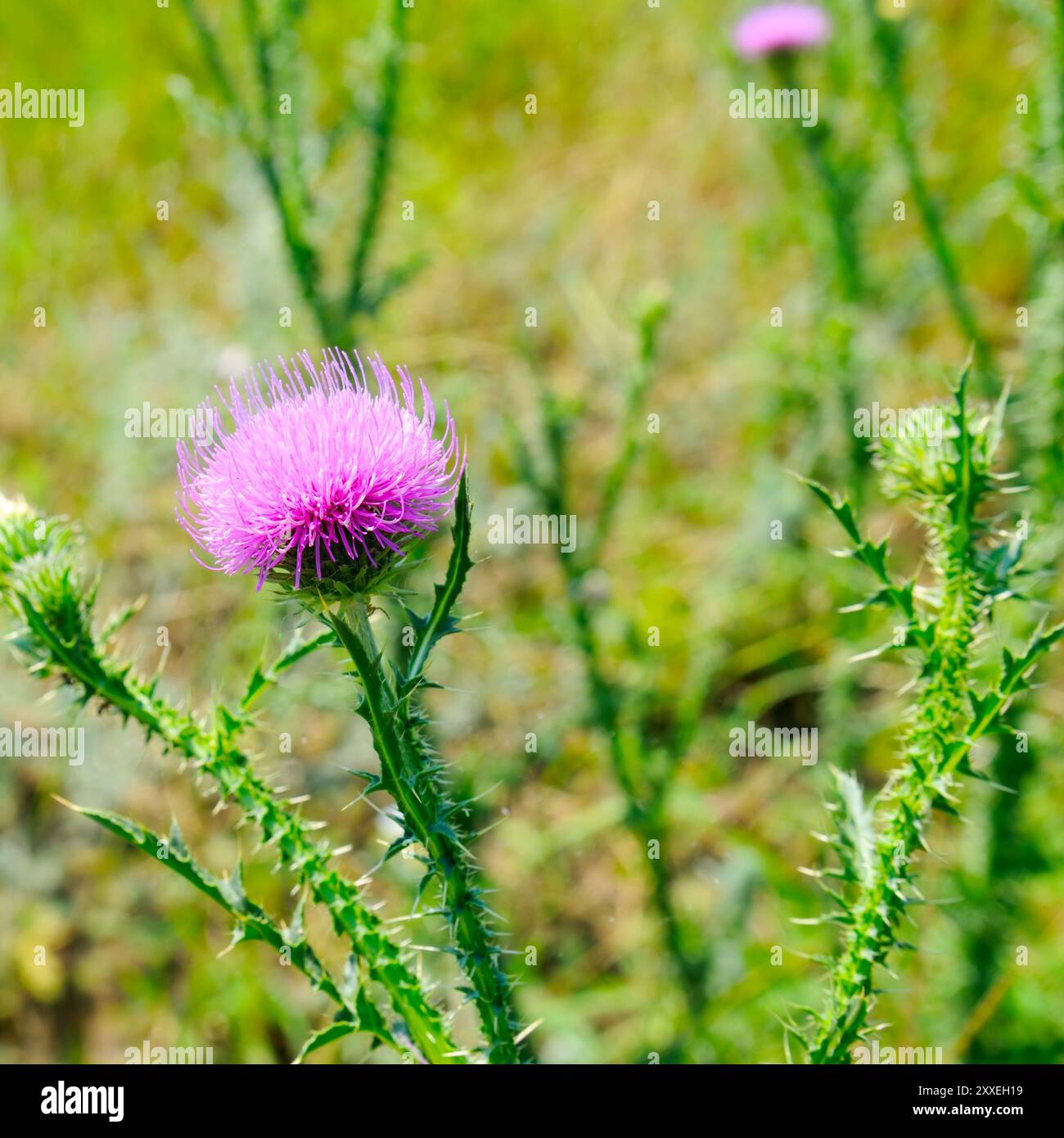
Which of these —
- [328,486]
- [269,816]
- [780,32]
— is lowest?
[269,816]

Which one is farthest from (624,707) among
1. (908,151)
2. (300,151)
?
(908,151)

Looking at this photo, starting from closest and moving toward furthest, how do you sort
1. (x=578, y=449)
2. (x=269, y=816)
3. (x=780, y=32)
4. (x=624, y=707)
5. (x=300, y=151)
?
1. (x=269, y=816)
2. (x=300, y=151)
3. (x=624, y=707)
4. (x=780, y=32)
5. (x=578, y=449)

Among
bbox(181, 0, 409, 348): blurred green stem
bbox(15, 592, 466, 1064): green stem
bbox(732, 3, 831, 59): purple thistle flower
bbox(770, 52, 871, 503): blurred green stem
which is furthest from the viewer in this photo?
bbox(732, 3, 831, 59): purple thistle flower

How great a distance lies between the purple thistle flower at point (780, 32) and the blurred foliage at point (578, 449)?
18 cm

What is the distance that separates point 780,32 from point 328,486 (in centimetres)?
368

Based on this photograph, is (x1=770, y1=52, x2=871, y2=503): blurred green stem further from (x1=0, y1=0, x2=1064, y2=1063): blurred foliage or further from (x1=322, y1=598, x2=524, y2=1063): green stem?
(x1=322, y1=598, x2=524, y2=1063): green stem

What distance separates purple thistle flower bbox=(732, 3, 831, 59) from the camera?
436 cm

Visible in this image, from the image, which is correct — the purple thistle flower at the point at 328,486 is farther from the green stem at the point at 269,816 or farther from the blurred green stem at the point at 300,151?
the blurred green stem at the point at 300,151

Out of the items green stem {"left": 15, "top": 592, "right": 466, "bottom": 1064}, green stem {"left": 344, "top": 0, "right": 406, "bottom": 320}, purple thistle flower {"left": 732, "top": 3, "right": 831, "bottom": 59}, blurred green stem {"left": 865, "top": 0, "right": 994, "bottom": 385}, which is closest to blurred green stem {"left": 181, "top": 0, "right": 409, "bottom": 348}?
green stem {"left": 344, "top": 0, "right": 406, "bottom": 320}

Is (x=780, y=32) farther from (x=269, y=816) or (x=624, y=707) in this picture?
(x=269, y=816)

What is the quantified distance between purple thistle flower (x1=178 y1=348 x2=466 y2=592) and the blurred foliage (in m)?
0.42

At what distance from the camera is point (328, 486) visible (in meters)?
1.67

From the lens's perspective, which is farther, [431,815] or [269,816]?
[269,816]

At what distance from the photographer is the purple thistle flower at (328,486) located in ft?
5.49
